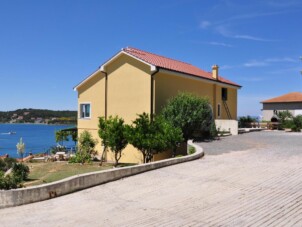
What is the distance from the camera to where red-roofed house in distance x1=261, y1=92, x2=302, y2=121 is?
49281 millimetres

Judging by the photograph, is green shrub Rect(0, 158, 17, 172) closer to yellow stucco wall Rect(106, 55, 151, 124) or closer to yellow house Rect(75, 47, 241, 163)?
yellow house Rect(75, 47, 241, 163)

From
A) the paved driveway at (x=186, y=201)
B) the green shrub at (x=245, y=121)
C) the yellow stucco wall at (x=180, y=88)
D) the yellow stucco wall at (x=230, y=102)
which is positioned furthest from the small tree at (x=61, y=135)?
the paved driveway at (x=186, y=201)

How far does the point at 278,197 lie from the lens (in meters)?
9.41

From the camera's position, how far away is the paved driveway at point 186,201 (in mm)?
7797

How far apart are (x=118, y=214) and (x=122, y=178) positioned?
426 cm

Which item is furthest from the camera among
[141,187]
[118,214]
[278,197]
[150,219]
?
[141,187]

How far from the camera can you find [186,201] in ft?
30.5

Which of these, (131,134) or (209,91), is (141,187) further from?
(209,91)

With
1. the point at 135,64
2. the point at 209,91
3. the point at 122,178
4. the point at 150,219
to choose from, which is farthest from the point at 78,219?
the point at 209,91

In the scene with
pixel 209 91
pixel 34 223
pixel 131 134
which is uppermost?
pixel 209 91

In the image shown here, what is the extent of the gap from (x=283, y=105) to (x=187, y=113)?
107 ft

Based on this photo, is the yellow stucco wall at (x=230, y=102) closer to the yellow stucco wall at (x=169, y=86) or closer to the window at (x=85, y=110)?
the yellow stucco wall at (x=169, y=86)

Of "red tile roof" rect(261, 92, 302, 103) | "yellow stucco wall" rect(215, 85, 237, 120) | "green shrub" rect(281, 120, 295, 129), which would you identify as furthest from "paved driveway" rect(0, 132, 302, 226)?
"red tile roof" rect(261, 92, 302, 103)

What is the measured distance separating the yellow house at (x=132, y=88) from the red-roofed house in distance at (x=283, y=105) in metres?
22.2
